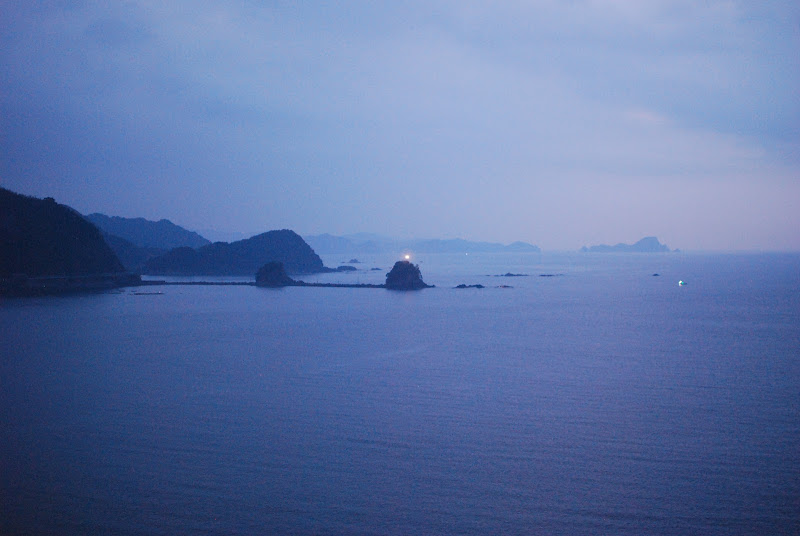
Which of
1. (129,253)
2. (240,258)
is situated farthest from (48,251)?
(129,253)

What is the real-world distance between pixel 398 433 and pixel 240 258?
8548 centimetres

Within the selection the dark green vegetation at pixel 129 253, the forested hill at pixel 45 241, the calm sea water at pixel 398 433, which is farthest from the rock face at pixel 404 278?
the dark green vegetation at pixel 129 253

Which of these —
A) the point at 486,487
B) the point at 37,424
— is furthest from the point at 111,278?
the point at 486,487

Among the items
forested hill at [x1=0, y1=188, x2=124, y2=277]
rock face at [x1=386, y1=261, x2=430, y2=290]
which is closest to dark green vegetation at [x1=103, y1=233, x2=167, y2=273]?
forested hill at [x1=0, y1=188, x2=124, y2=277]

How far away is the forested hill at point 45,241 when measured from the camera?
5356 cm

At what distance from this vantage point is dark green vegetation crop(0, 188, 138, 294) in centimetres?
5266

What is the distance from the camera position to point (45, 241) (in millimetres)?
56094

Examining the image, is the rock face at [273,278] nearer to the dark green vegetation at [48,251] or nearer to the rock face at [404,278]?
the rock face at [404,278]

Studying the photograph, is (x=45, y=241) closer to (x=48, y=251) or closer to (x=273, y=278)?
(x=48, y=251)

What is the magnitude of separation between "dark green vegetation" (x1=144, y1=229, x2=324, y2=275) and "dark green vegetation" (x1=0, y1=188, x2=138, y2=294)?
1015 inches

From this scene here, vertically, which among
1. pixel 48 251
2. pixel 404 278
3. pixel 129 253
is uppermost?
pixel 129 253

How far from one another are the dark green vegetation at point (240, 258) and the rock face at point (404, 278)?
35.4 meters

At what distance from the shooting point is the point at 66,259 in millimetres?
57250

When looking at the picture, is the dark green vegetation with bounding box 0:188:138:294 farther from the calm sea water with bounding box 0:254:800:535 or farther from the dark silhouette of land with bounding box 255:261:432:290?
the calm sea water with bounding box 0:254:800:535
